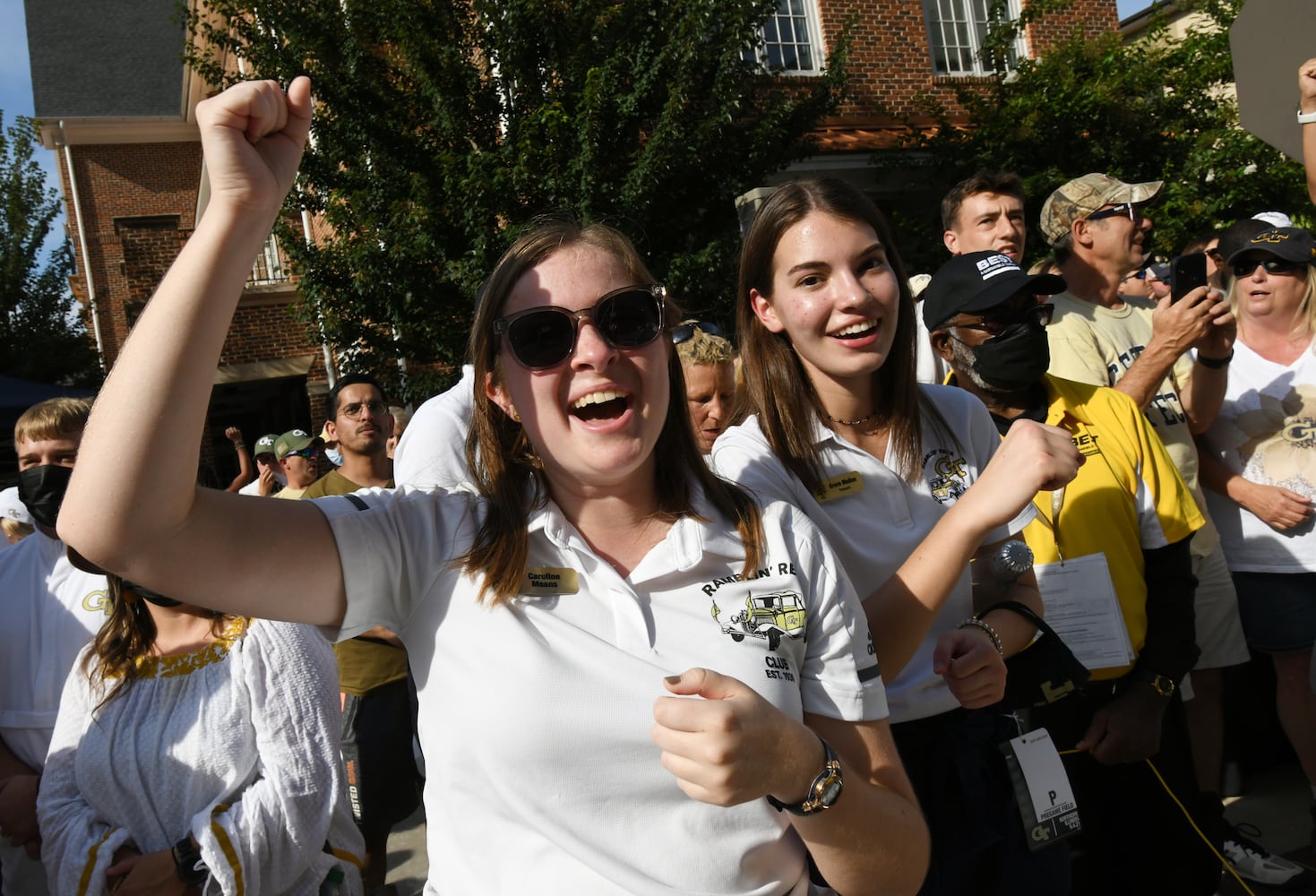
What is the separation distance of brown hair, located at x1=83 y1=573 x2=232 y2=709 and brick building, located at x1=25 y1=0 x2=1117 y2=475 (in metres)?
1.65

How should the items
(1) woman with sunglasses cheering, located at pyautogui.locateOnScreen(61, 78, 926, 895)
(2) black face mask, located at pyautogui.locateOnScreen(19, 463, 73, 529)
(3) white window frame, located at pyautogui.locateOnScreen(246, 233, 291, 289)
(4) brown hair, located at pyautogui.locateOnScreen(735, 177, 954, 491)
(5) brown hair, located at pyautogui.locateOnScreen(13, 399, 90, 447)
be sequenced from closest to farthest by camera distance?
(1) woman with sunglasses cheering, located at pyautogui.locateOnScreen(61, 78, 926, 895) < (4) brown hair, located at pyautogui.locateOnScreen(735, 177, 954, 491) < (2) black face mask, located at pyautogui.locateOnScreen(19, 463, 73, 529) < (5) brown hair, located at pyautogui.locateOnScreen(13, 399, 90, 447) < (3) white window frame, located at pyautogui.locateOnScreen(246, 233, 291, 289)

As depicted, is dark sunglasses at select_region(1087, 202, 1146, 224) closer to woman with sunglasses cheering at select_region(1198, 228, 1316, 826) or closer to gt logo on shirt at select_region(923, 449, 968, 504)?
woman with sunglasses cheering at select_region(1198, 228, 1316, 826)

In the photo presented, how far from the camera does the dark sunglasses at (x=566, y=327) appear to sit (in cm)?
170

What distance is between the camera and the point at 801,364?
2.41 metres

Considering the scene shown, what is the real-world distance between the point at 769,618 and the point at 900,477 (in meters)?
0.78

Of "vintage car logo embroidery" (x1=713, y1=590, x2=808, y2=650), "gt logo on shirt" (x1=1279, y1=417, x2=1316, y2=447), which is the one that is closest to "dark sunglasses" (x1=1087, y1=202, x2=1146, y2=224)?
"gt logo on shirt" (x1=1279, y1=417, x2=1316, y2=447)

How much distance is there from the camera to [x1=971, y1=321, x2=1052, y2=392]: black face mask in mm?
2789

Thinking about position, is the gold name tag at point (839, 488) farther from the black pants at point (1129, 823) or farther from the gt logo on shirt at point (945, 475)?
the black pants at point (1129, 823)

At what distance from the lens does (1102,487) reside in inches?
110

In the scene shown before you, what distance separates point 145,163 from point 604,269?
2866 centimetres

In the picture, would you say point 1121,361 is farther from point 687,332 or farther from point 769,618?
point 769,618

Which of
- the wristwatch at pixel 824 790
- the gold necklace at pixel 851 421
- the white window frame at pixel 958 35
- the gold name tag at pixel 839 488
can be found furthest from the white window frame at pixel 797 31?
the wristwatch at pixel 824 790

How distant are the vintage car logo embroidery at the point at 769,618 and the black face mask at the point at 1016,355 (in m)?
1.49

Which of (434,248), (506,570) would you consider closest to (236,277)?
(506,570)
